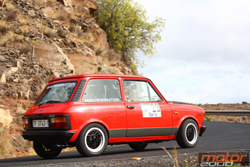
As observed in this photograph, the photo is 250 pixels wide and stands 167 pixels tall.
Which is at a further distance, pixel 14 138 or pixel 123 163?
pixel 14 138

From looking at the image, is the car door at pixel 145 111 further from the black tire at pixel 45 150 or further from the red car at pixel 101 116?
the black tire at pixel 45 150

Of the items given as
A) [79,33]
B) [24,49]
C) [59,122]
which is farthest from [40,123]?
[79,33]

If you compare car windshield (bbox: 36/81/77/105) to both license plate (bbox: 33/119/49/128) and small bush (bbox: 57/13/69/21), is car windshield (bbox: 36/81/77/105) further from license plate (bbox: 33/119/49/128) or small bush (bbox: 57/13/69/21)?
small bush (bbox: 57/13/69/21)

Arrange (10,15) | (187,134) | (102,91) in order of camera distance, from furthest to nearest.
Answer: (10,15), (187,134), (102,91)

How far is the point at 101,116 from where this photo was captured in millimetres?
8492

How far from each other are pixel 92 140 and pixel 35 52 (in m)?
14.3

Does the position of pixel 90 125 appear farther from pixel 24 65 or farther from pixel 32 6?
pixel 32 6

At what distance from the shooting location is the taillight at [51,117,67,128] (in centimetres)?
802

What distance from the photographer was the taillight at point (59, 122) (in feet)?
26.3

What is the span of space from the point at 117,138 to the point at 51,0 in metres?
21.4

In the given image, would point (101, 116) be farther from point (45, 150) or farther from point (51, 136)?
point (45, 150)

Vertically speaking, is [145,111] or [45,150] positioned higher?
[145,111]

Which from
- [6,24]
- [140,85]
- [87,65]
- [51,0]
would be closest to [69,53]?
[87,65]

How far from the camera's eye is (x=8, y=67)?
1984 cm
